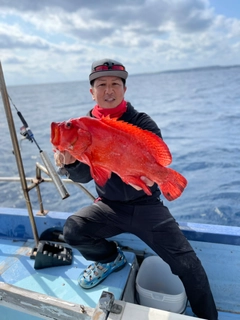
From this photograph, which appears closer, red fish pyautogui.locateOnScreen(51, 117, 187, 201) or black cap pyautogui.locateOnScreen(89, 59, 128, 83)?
red fish pyautogui.locateOnScreen(51, 117, 187, 201)

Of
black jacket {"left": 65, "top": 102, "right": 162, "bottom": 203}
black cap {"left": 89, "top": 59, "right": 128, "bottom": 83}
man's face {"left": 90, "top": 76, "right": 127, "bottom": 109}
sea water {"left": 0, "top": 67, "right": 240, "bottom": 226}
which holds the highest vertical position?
black cap {"left": 89, "top": 59, "right": 128, "bottom": 83}

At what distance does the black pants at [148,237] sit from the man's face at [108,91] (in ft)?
3.26

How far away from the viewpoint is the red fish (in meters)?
1.72

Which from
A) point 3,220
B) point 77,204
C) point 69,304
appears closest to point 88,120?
point 69,304

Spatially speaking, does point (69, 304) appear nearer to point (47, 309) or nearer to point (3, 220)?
point (47, 309)

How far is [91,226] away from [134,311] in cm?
106

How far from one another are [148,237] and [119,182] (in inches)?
22.9

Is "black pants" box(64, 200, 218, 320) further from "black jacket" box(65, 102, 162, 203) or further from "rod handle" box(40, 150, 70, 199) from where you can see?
"rod handle" box(40, 150, 70, 199)

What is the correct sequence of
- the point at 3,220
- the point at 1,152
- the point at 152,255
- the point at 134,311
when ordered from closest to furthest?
the point at 134,311, the point at 152,255, the point at 3,220, the point at 1,152

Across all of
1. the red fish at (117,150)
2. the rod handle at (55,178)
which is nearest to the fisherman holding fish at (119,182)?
the red fish at (117,150)

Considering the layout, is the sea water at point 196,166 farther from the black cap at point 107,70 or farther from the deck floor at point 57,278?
the deck floor at point 57,278

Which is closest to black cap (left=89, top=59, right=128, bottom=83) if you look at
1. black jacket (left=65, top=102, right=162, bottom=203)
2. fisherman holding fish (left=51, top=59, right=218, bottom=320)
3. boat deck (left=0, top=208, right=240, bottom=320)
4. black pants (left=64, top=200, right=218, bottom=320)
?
fisherman holding fish (left=51, top=59, right=218, bottom=320)

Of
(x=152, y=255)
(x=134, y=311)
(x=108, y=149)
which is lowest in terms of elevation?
(x=152, y=255)

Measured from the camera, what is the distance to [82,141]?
1.75m
